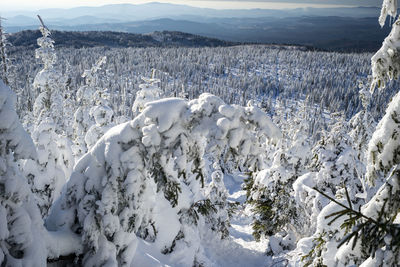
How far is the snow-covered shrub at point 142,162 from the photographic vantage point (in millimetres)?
4016

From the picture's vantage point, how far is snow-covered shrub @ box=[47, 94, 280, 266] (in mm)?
4016

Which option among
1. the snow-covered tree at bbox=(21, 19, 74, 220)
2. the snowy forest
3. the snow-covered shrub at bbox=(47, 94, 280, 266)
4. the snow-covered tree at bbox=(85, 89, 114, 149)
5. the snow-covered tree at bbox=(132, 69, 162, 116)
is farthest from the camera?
the snow-covered tree at bbox=(85, 89, 114, 149)

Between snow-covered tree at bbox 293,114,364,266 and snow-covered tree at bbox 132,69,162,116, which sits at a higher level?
snow-covered tree at bbox 132,69,162,116

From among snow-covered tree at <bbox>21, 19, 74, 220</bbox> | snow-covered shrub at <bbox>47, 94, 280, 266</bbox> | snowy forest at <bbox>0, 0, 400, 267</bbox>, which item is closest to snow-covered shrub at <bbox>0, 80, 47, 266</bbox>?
snowy forest at <bbox>0, 0, 400, 267</bbox>

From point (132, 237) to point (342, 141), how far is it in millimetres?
8880

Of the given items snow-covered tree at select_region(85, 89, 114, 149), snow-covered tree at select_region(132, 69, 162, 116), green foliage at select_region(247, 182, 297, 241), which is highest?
snow-covered tree at select_region(132, 69, 162, 116)

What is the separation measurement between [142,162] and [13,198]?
1.92m

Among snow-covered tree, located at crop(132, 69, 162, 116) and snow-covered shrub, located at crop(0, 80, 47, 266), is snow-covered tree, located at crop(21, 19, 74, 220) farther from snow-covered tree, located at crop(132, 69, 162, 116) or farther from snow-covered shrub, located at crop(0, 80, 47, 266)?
snow-covered shrub, located at crop(0, 80, 47, 266)

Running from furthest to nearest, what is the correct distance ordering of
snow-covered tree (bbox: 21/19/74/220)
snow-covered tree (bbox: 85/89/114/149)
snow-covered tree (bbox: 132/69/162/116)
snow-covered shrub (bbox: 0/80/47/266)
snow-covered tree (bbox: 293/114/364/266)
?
snow-covered tree (bbox: 85/89/114/149) → snow-covered tree (bbox: 132/69/162/116) → snow-covered tree (bbox: 293/114/364/266) → snow-covered tree (bbox: 21/19/74/220) → snow-covered shrub (bbox: 0/80/47/266)

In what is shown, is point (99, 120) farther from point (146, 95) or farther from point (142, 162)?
point (142, 162)

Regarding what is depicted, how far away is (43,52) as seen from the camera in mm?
14664

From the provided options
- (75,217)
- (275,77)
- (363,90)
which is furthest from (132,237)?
(275,77)

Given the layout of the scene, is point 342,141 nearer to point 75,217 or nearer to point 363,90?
point 363,90

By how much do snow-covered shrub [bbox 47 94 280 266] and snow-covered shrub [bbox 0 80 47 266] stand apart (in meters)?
0.96
